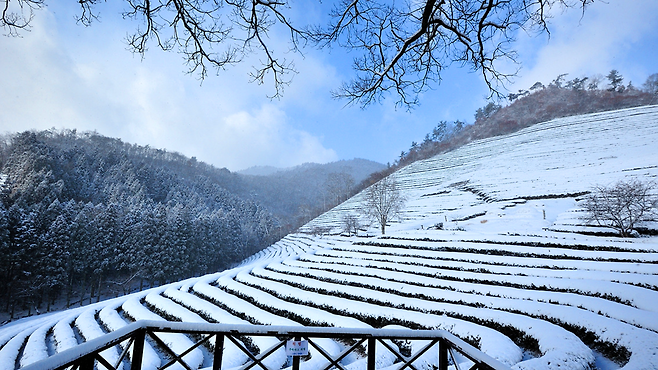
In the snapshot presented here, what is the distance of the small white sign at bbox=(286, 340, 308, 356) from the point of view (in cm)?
244

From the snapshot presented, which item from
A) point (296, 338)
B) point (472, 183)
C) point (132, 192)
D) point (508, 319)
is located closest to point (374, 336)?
point (296, 338)

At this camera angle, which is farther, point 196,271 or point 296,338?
point 196,271

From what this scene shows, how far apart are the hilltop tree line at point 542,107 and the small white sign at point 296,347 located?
190 feet

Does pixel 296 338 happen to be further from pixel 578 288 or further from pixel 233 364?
pixel 578 288

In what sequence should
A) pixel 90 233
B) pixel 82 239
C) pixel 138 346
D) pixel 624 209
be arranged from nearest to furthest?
pixel 138 346
pixel 624 209
pixel 82 239
pixel 90 233

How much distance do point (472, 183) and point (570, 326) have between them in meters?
34.0

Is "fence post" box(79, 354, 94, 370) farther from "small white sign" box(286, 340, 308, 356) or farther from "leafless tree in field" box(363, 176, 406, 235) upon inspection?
"leafless tree in field" box(363, 176, 406, 235)

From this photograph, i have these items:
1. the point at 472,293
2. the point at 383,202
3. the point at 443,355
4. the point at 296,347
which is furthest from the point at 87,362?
the point at 383,202

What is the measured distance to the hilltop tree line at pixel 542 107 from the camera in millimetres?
54594

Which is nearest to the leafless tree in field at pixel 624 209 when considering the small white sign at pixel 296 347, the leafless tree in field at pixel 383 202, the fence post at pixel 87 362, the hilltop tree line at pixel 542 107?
the leafless tree in field at pixel 383 202

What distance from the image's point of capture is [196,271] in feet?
111

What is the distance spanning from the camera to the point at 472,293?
10.3 metres

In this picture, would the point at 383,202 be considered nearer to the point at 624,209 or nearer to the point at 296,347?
the point at 624,209

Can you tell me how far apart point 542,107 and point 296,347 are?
8645 cm
